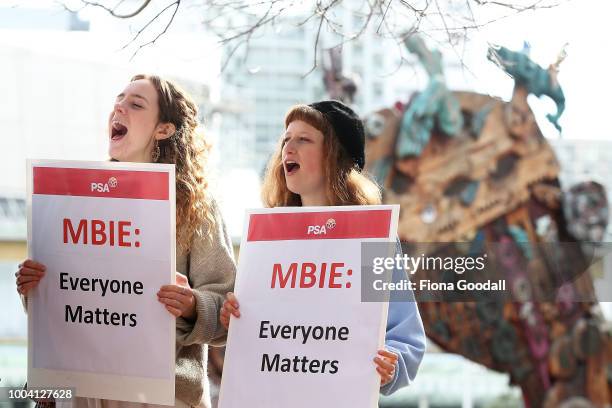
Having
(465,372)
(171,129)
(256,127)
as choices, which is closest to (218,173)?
(171,129)

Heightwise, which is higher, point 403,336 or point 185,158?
point 185,158

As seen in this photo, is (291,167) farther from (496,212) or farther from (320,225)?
(496,212)

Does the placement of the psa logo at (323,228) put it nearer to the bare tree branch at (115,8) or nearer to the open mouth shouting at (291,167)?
the open mouth shouting at (291,167)

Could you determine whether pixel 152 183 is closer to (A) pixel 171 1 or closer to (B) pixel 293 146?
(B) pixel 293 146

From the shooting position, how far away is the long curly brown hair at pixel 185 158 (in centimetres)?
237

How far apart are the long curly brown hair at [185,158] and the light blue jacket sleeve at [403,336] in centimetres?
52

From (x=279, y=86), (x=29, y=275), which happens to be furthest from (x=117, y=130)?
(x=279, y=86)

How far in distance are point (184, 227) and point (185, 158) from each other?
0.22m

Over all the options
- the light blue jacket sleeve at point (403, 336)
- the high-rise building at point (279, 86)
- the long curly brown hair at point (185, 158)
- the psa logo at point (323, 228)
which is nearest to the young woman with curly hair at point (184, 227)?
the long curly brown hair at point (185, 158)

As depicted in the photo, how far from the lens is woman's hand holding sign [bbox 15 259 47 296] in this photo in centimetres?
225

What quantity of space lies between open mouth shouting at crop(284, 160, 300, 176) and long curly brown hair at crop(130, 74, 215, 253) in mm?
227

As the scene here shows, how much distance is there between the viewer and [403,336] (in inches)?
88.7

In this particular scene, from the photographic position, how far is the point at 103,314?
7.31 feet

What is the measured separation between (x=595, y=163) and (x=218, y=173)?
630 centimetres
